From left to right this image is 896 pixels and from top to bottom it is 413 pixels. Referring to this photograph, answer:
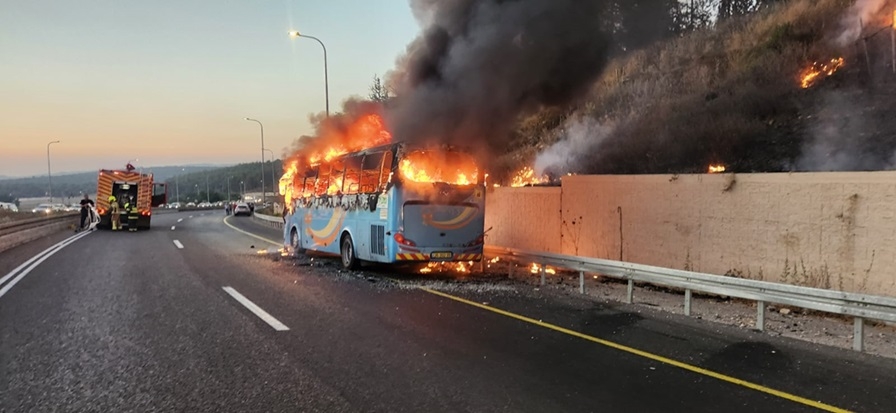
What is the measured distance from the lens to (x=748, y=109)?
1673cm

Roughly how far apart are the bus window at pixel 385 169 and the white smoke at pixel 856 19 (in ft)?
49.0

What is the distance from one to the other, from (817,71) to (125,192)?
95.8 feet

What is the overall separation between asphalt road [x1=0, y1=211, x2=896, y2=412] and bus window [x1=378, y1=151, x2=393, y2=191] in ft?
8.04

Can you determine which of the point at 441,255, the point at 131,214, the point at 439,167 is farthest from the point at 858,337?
the point at 131,214

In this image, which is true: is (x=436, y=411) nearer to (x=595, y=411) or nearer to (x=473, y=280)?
(x=595, y=411)

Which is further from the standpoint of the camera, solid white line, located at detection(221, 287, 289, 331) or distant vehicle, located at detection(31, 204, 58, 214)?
distant vehicle, located at detection(31, 204, 58, 214)

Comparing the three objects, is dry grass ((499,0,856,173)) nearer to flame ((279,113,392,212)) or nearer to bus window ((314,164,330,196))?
flame ((279,113,392,212))

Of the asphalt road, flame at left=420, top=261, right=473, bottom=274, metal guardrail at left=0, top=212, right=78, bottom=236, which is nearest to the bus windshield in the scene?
flame at left=420, top=261, right=473, bottom=274

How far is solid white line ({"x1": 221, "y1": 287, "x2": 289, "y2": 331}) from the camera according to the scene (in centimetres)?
689

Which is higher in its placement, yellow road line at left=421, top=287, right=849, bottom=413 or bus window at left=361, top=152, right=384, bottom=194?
bus window at left=361, top=152, right=384, bottom=194

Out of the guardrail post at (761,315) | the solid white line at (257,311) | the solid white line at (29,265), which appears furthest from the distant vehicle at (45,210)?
the guardrail post at (761,315)

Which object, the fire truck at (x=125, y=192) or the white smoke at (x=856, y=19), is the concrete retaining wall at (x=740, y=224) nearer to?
the white smoke at (x=856, y=19)

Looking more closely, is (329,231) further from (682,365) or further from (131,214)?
(131,214)

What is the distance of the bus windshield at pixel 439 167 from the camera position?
11.2 m
